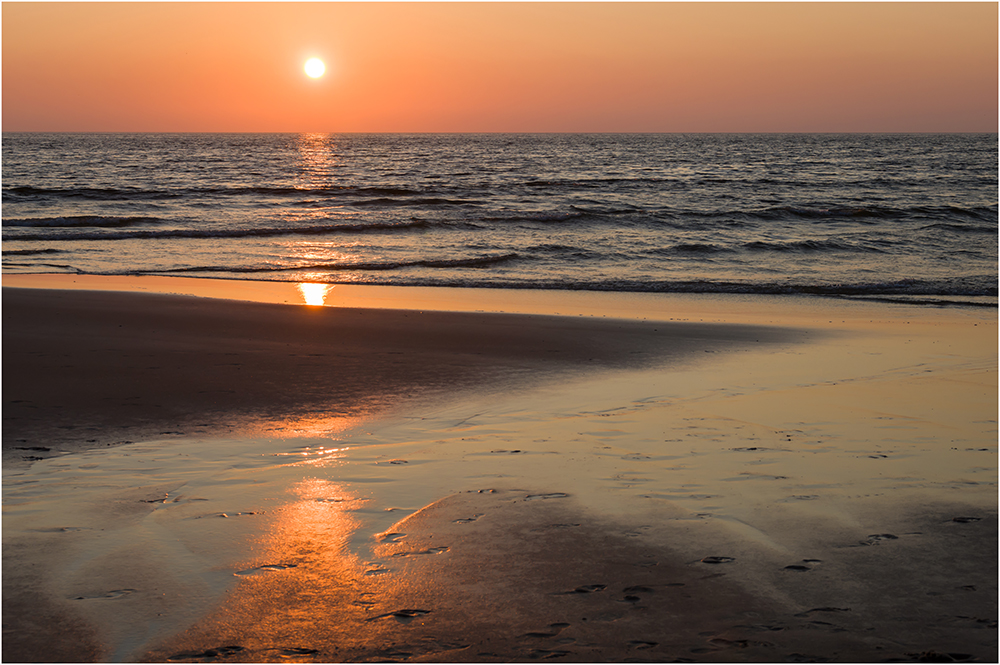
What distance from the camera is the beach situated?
9.53 ft

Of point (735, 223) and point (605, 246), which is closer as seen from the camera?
point (605, 246)

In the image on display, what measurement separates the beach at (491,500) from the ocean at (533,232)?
664 cm

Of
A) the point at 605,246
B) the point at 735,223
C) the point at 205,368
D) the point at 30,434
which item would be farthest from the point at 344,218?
the point at 30,434

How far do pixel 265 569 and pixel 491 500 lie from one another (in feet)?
3.98

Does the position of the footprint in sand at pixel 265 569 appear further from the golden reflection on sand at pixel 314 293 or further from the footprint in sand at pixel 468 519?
the golden reflection on sand at pixel 314 293

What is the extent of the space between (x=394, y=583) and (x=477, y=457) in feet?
5.32

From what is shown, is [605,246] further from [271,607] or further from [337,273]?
[271,607]

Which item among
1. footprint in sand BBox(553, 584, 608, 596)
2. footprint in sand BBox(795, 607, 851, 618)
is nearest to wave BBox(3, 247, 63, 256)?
footprint in sand BBox(553, 584, 608, 596)

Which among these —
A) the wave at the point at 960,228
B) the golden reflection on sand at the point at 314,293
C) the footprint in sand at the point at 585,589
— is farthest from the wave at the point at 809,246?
the footprint in sand at the point at 585,589

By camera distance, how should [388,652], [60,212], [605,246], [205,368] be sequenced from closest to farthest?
[388,652] < [205,368] < [605,246] < [60,212]

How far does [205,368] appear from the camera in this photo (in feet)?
22.7

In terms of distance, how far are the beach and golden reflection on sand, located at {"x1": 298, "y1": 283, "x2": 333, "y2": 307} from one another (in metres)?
3.17

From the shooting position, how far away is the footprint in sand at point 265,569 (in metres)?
3.26

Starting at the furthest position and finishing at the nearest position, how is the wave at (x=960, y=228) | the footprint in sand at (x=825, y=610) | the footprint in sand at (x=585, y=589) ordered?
the wave at (x=960, y=228) → the footprint in sand at (x=585, y=589) → the footprint in sand at (x=825, y=610)
